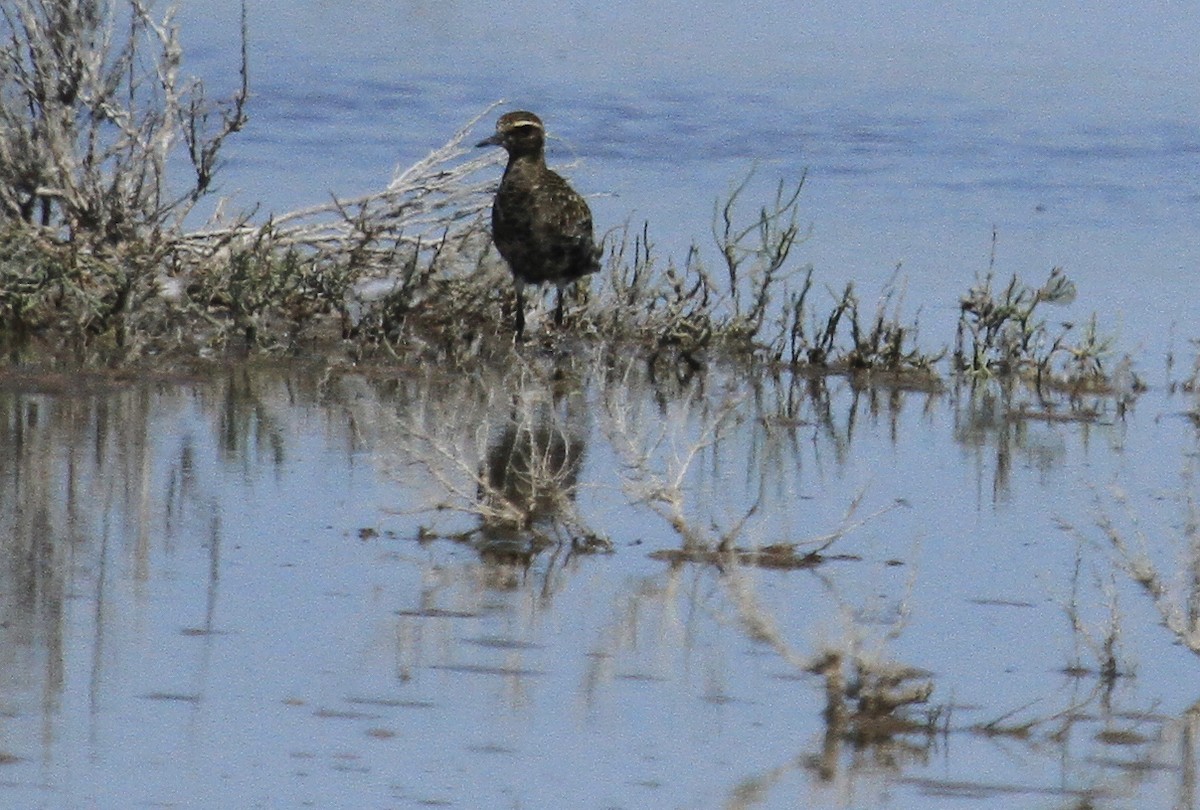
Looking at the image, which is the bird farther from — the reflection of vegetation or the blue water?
the reflection of vegetation

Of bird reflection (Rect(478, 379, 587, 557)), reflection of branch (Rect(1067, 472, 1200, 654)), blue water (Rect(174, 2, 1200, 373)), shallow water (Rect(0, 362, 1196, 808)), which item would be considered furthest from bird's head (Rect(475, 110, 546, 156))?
reflection of branch (Rect(1067, 472, 1200, 654))

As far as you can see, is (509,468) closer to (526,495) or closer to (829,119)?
(526,495)

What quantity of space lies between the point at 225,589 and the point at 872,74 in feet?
72.8

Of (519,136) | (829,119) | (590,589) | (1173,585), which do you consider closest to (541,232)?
(519,136)

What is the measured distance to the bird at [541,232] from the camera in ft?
40.4

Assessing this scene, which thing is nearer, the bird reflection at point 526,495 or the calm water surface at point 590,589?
the calm water surface at point 590,589

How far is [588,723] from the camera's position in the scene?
6.02 meters

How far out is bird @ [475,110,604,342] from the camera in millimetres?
12328

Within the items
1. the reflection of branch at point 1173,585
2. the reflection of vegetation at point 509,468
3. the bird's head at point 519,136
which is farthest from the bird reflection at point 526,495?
the bird's head at point 519,136

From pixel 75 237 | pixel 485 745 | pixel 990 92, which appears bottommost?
pixel 485 745

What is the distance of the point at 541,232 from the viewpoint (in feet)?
40.4

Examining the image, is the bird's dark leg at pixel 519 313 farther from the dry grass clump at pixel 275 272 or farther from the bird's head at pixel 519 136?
the bird's head at pixel 519 136

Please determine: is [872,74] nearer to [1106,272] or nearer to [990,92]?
[990,92]

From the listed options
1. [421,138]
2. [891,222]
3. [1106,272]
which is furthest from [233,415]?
[421,138]
